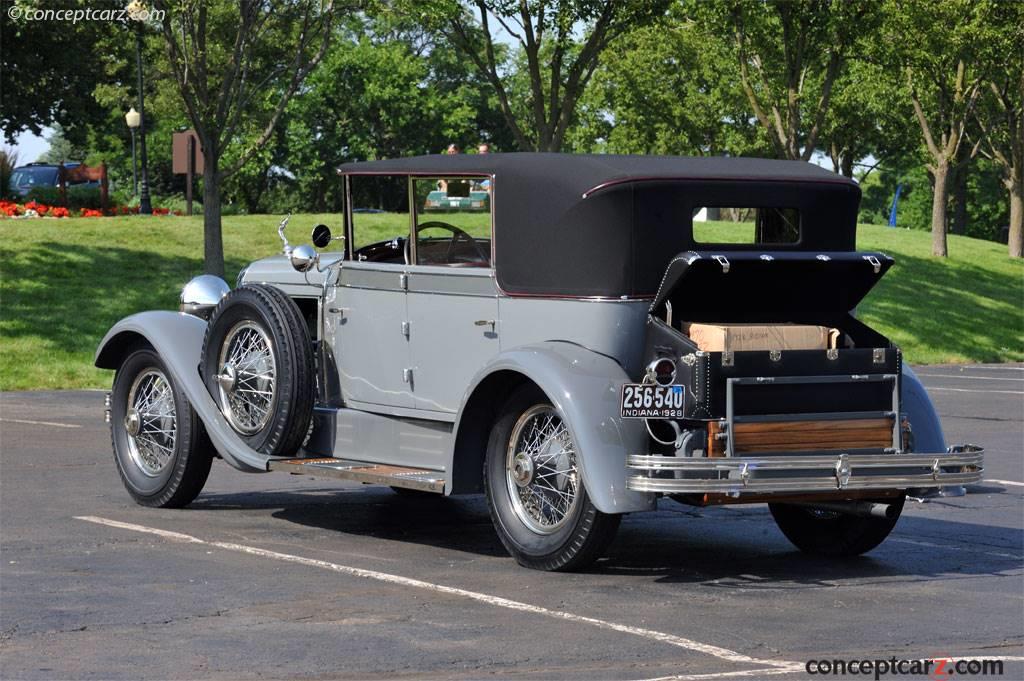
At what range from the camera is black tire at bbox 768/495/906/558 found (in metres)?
8.30

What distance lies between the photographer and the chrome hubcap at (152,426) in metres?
9.84

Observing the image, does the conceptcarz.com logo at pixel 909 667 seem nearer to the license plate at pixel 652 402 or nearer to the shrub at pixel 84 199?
the license plate at pixel 652 402

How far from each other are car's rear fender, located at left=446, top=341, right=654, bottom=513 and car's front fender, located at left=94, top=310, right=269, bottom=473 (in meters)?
1.57

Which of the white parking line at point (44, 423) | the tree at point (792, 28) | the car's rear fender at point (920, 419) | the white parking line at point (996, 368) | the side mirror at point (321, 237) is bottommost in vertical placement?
the white parking line at point (996, 368)

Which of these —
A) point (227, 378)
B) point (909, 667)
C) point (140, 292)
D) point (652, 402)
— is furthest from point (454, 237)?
point (140, 292)

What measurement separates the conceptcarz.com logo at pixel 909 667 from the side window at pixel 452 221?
328 centimetres

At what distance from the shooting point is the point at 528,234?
807cm

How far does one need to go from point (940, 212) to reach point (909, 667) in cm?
3559

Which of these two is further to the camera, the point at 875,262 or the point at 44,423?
the point at 44,423

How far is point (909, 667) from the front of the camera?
5.73 m

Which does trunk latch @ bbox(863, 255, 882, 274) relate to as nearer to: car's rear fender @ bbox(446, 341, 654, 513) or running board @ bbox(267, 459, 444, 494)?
car's rear fender @ bbox(446, 341, 654, 513)

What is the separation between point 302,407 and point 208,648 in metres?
3.06

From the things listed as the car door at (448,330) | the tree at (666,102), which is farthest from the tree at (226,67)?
the tree at (666,102)

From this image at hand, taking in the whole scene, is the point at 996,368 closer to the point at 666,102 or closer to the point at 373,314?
the point at 373,314
